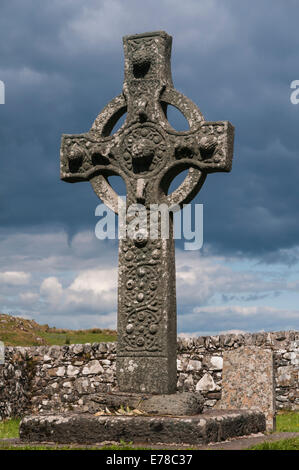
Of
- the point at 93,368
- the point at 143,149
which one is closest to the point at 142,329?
the point at 143,149

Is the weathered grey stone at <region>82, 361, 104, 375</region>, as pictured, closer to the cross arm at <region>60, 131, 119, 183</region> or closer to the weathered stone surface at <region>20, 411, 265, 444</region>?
the cross arm at <region>60, 131, 119, 183</region>

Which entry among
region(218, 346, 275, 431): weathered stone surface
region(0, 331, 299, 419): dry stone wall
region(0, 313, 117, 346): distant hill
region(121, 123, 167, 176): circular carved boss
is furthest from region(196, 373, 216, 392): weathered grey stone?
region(0, 313, 117, 346): distant hill

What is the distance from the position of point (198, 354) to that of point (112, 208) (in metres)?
5.68

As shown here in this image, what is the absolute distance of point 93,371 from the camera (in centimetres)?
1423

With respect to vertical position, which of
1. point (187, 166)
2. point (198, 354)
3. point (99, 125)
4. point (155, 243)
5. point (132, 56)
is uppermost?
point (132, 56)

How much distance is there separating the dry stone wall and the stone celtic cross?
5308 mm

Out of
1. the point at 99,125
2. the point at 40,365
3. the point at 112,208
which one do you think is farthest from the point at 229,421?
the point at 40,365

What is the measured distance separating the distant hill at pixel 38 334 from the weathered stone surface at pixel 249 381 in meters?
9.99

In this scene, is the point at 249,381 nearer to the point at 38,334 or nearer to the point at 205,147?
the point at 205,147

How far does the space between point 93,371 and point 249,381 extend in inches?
207

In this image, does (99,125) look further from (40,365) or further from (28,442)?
(40,365)

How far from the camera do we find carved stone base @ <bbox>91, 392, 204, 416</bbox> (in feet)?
24.7

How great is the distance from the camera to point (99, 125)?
9094 mm

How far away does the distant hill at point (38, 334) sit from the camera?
20.2 m
